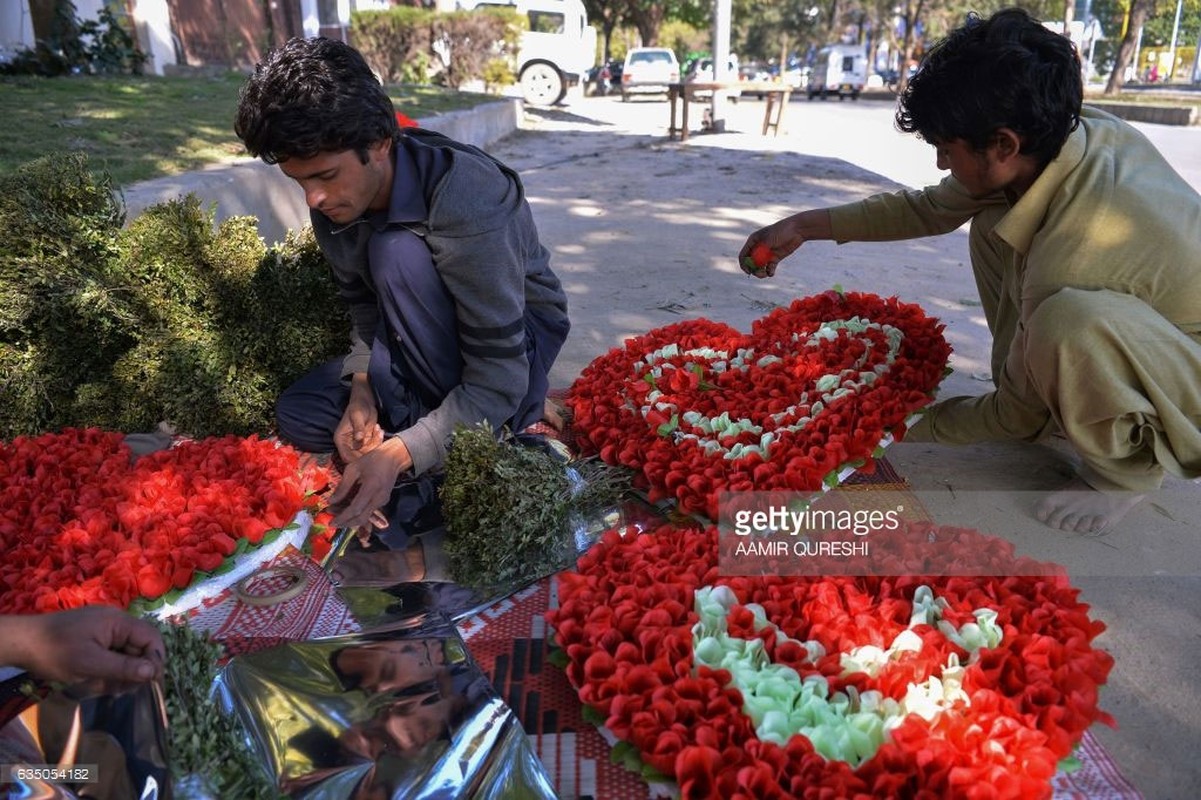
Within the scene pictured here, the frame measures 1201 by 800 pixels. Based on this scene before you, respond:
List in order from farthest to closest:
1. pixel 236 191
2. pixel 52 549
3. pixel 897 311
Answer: pixel 236 191 < pixel 897 311 < pixel 52 549

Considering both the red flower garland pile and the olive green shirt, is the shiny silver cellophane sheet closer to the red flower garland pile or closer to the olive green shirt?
the red flower garland pile

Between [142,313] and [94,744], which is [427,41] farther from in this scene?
[94,744]

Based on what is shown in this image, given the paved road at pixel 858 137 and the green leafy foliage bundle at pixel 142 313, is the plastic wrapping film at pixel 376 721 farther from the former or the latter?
the paved road at pixel 858 137

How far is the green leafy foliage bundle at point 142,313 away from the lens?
2787 millimetres

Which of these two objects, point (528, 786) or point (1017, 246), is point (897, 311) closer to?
point (1017, 246)

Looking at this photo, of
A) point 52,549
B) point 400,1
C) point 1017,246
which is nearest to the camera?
point 52,549

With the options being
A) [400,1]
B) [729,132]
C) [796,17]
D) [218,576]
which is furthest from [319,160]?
[796,17]

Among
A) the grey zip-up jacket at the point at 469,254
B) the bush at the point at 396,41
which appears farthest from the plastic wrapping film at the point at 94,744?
the bush at the point at 396,41

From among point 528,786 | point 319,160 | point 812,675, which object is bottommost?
point 528,786

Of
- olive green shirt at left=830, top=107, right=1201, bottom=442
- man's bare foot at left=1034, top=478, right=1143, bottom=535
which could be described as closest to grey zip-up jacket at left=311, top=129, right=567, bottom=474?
olive green shirt at left=830, top=107, right=1201, bottom=442

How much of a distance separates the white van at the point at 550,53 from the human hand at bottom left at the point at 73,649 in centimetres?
2030

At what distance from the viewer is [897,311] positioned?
3.13 metres

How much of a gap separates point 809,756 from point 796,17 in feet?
203

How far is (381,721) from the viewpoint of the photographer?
1.61m
